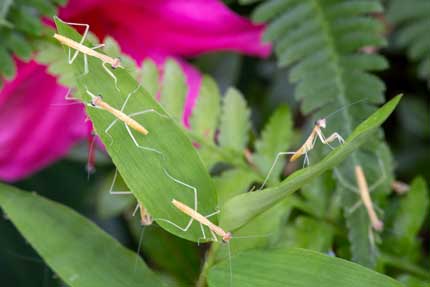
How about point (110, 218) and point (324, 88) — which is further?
point (110, 218)

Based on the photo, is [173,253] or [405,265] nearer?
[405,265]

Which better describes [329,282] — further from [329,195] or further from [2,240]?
[2,240]

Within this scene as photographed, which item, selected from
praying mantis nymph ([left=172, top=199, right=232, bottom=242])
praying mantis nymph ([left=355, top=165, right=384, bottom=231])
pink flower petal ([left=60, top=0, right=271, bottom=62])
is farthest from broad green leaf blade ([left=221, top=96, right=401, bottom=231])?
pink flower petal ([left=60, top=0, right=271, bottom=62])

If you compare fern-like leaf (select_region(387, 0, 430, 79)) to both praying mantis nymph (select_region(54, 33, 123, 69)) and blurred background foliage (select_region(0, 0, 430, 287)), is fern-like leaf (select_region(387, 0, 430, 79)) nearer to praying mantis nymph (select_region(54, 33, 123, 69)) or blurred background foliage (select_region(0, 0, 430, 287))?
blurred background foliage (select_region(0, 0, 430, 287))

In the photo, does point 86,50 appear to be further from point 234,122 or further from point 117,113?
point 234,122

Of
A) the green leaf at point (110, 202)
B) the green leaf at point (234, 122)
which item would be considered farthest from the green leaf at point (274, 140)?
the green leaf at point (110, 202)

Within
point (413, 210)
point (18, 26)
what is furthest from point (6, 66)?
point (413, 210)

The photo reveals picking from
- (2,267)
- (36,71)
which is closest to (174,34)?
(36,71)
